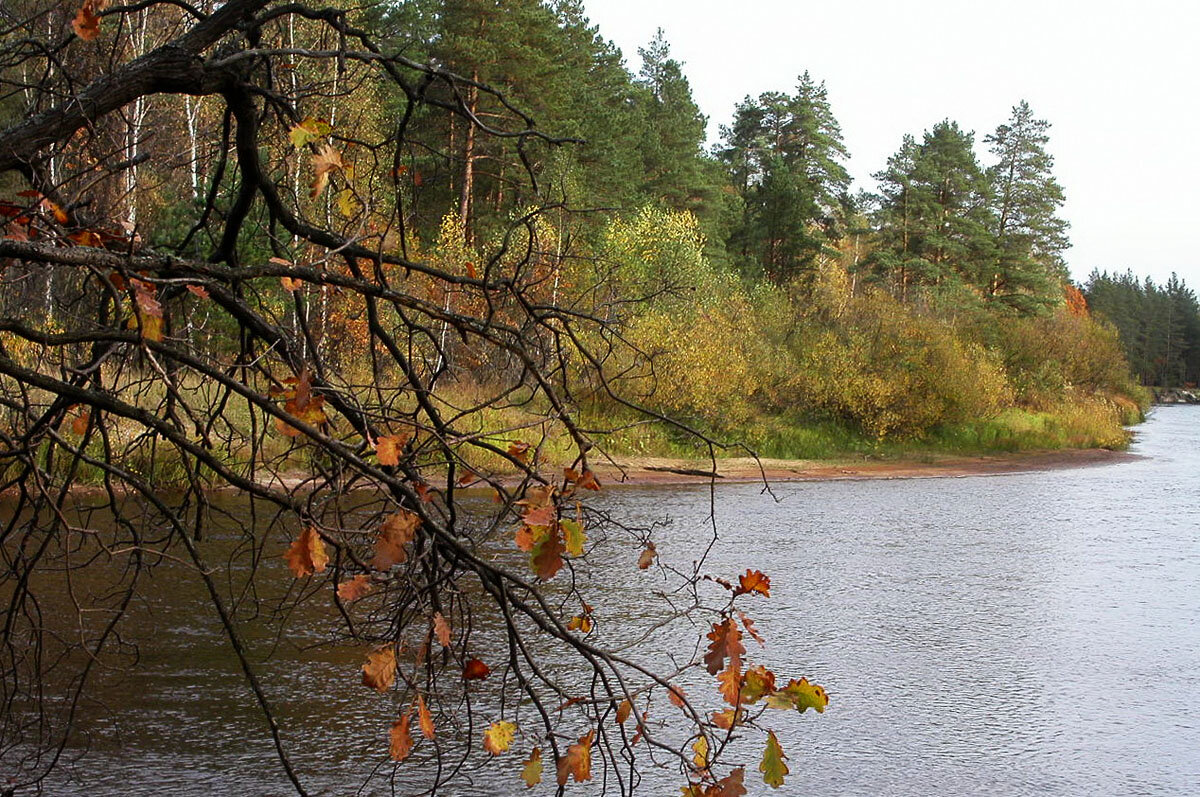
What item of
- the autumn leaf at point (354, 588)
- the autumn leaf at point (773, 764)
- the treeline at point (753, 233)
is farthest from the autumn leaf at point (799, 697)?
the treeline at point (753, 233)

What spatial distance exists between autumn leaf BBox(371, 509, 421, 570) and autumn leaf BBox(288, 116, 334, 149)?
2.80ft

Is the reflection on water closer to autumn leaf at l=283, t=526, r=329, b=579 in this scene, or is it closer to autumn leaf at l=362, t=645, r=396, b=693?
autumn leaf at l=362, t=645, r=396, b=693

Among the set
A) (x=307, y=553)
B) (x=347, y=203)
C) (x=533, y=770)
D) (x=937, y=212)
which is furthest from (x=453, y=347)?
(x=937, y=212)

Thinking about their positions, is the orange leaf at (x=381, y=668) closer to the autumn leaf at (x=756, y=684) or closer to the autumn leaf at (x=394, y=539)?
the autumn leaf at (x=394, y=539)

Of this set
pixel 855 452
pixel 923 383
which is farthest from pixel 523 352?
pixel 923 383

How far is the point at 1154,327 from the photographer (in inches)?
4173

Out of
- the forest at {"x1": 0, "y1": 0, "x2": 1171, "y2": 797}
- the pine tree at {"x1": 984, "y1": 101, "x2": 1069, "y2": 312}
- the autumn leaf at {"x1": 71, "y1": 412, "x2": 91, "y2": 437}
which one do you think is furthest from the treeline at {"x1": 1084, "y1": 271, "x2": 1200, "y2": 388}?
the autumn leaf at {"x1": 71, "y1": 412, "x2": 91, "y2": 437}

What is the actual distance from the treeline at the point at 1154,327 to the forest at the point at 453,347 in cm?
3607

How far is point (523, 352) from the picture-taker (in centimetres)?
315

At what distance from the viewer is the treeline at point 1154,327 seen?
101 metres

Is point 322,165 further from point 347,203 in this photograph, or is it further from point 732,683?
point 732,683

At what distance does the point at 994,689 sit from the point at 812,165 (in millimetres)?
48432

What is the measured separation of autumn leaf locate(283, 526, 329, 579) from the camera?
99.2 inches

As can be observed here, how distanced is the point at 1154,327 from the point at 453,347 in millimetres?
97585
